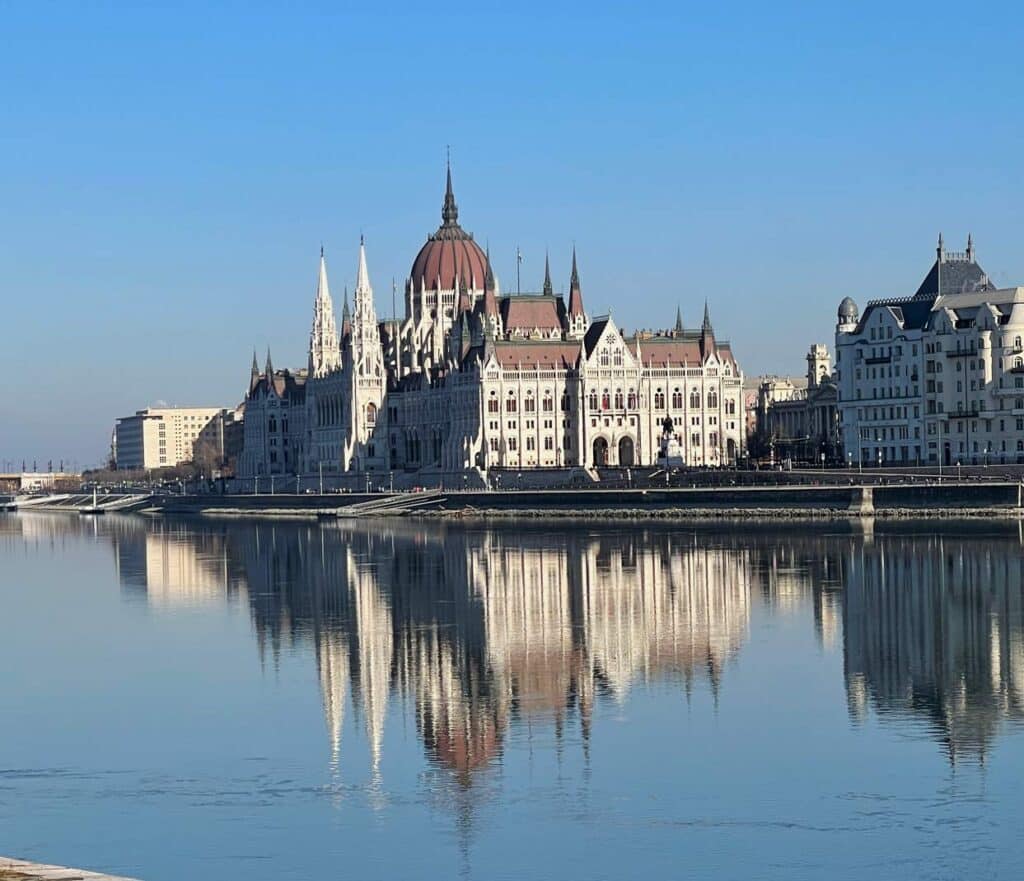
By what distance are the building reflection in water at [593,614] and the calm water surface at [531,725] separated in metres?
0.18

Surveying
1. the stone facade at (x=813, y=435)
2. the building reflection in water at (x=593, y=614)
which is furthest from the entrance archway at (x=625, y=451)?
the building reflection in water at (x=593, y=614)

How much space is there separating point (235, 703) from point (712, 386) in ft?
431

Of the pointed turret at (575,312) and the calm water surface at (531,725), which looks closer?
the calm water surface at (531,725)

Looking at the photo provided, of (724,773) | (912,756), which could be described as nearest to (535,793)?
(724,773)

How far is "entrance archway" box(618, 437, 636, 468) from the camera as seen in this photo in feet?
Answer: 569

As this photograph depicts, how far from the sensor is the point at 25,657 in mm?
58938

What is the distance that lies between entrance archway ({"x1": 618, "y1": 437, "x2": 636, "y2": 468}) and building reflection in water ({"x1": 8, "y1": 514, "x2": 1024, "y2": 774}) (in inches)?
2343

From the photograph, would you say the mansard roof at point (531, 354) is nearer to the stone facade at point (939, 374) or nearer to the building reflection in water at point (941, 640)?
the stone facade at point (939, 374)

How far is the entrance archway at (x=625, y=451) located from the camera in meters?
173

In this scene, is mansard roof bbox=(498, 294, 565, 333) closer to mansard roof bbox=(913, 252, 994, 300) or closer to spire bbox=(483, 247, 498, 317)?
spire bbox=(483, 247, 498, 317)

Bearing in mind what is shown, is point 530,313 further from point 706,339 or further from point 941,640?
point 941,640

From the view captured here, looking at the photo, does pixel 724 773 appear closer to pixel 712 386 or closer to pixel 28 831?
pixel 28 831

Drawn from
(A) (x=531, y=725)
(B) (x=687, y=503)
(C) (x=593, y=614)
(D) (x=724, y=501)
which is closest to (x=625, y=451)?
(B) (x=687, y=503)

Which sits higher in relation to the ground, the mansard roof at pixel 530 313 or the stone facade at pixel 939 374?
the mansard roof at pixel 530 313
